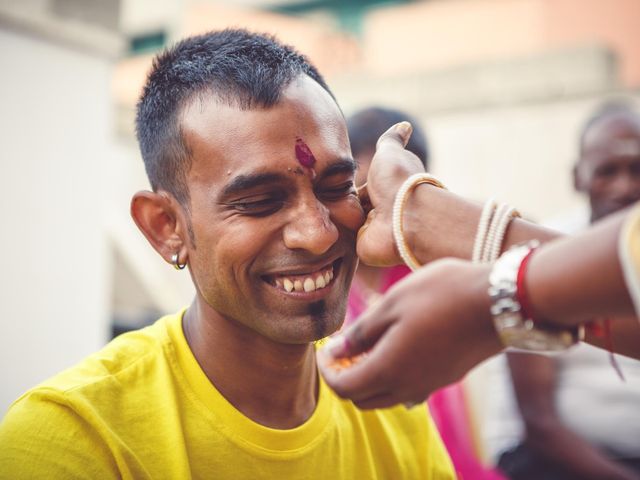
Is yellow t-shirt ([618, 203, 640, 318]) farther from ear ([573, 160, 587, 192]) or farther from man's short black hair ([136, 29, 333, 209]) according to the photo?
ear ([573, 160, 587, 192])

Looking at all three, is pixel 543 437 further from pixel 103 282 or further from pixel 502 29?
pixel 502 29

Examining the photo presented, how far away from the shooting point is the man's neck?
224 cm

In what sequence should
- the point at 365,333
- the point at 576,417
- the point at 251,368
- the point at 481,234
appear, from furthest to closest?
the point at 576,417, the point at 251,368, the point at 481,234, the point at 365,333

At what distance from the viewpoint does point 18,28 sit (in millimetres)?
4254

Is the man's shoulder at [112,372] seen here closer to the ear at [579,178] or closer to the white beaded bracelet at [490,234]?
the white beaded bracelet at [490,234]

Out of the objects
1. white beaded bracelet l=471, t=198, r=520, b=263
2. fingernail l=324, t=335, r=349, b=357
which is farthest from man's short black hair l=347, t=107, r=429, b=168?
fingernail l=324, t=335, r=349, b=357

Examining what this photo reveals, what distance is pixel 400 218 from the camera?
6.58 feet

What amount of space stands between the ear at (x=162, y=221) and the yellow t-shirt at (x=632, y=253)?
4.62 feet

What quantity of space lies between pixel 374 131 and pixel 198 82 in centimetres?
163

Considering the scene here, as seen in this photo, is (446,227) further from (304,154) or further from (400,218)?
(304,154)

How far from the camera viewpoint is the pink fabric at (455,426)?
3.02 metres

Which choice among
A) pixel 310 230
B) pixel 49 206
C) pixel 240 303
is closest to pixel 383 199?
pixel 310 230

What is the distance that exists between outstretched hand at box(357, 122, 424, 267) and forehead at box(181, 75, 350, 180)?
0.16 meters

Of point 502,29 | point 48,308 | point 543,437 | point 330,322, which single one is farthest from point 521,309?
point 502,29
